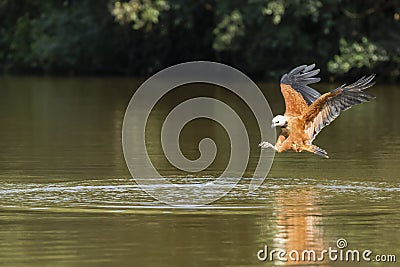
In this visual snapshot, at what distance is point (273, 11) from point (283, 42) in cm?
157

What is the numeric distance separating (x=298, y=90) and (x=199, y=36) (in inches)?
1110

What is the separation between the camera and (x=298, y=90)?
513 inches

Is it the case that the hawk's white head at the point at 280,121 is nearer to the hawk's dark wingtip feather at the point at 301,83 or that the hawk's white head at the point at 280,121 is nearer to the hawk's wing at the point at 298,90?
the hawk's wing at the point at 298,90

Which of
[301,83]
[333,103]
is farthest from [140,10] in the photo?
[333,103]

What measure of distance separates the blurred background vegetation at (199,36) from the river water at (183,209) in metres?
15.4

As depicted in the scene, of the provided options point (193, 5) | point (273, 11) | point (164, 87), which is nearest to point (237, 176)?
point (164, 87)

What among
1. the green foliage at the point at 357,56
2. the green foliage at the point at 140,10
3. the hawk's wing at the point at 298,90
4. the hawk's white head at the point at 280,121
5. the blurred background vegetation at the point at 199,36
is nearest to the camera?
the hawk's white head at the point at 280,121

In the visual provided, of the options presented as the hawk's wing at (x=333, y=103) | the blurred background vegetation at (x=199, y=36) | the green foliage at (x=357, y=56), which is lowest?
the hawk's wing at (x=333, y=103)

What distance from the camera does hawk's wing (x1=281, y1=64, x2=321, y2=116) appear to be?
1262 cm

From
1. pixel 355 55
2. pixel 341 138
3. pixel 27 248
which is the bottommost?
pixel 27 248

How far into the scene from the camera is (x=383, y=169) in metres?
14.7

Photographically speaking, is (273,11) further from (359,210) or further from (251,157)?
(359,210)

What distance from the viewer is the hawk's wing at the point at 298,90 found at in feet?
41.4

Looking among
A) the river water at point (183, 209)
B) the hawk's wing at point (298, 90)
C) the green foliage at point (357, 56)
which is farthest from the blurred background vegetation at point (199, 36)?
the hawk's wing at point (298, 90)
